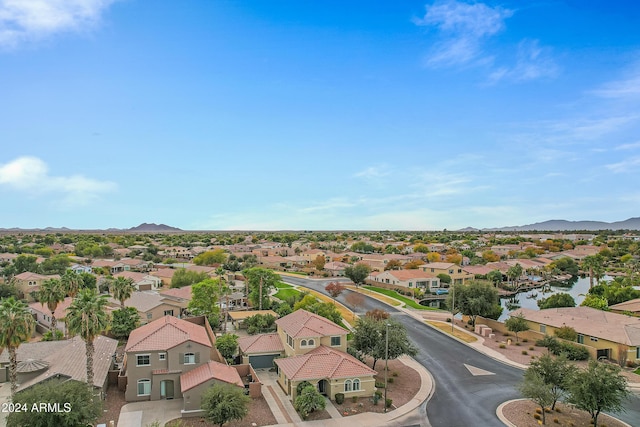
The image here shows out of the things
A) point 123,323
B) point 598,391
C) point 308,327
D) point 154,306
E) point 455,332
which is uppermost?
point 308,327

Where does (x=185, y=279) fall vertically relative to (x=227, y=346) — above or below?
above

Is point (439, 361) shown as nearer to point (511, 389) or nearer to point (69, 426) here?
point (511, 389)

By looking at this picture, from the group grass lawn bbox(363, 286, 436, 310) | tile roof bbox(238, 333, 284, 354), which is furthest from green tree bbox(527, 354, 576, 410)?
grass lawn bbox(363, 286, 436, 310)

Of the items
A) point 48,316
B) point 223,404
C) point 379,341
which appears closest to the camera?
point 223,404

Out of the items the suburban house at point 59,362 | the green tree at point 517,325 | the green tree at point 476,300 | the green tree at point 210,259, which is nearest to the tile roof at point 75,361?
the suburban house at point 59,362

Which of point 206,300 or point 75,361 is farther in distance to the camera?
point 206,300

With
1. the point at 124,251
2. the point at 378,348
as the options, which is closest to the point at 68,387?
the point at 378,348

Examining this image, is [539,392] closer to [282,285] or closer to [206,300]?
[206,300]

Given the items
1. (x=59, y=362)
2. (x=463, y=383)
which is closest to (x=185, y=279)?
(x=59, y=362)

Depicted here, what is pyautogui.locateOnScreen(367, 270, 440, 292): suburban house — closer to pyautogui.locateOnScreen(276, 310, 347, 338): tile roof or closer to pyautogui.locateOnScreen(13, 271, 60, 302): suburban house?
pyautogui.locateOnScreen(276, 310, 347, 338): tile roof
